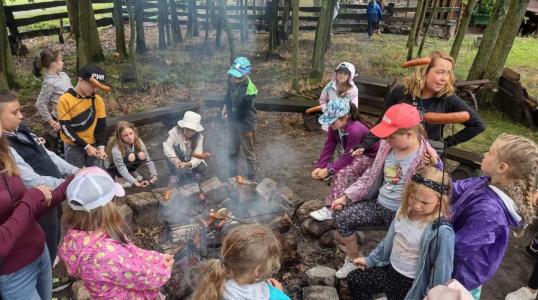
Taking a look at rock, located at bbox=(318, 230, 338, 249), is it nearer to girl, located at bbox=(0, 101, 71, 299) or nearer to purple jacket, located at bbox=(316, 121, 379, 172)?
purple jacket, located at bbox=(316, 121, 379, 172)

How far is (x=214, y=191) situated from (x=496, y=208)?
3.26m

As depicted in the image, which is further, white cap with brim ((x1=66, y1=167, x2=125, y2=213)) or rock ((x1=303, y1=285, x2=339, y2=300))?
rock ((x1=303, y1=285, x2=339, y2=300))

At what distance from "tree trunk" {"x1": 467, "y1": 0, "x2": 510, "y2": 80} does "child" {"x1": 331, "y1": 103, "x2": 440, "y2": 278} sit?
7203 mm

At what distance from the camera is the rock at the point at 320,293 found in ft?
10.2

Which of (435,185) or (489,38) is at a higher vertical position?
(489,38)

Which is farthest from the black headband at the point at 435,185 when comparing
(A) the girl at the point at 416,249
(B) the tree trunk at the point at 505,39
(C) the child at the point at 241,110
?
(B) the tree trunk at the point at 505,39

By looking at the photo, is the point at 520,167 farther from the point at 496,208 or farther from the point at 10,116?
the point at 10,116

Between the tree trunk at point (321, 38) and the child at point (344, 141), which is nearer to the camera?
the child at point (344, 141)

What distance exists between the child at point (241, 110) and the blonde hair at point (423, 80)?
2041 mm

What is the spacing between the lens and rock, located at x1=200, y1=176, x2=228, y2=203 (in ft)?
15.7

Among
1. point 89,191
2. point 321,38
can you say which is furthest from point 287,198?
point 321,38

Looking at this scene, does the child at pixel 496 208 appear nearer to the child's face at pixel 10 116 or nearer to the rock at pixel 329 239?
the rock at pixel 329 239

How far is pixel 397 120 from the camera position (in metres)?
2.98

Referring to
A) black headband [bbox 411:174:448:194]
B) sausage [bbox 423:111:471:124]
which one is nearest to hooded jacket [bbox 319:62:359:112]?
sausage [bbox 423:111:471:124]
